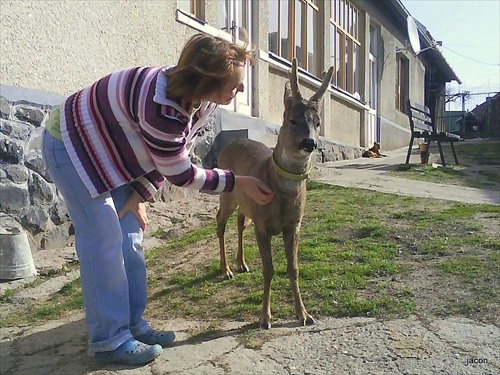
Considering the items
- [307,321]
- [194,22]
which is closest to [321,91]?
[307,321]

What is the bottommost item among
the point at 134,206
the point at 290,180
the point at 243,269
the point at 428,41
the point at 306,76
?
the point at 243,269

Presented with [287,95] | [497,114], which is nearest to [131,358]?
[287,95]

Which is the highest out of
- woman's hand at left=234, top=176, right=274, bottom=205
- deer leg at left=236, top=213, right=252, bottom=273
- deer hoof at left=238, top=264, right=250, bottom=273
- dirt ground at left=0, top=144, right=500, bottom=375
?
woman's hand at left=234, top=176, right=274, bottom=205

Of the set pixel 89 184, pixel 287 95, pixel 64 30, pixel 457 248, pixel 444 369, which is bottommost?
pixel 444 369

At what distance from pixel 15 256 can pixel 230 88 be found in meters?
2.84

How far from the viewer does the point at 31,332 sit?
361cm

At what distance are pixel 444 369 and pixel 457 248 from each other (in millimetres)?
1965

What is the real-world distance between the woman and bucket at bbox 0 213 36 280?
2.04 meters

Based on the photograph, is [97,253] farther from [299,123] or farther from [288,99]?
[288,99]

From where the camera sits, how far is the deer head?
10.9ft

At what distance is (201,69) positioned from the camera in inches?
105

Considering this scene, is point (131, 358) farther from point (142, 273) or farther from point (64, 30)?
point (64, 30)

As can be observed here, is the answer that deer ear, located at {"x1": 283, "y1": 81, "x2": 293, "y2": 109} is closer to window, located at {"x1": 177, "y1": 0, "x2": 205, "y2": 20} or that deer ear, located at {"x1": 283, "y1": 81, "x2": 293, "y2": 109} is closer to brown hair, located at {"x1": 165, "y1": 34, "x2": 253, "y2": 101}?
brown hair, located at {"x1": 165, "y1": 34, "x2": 253, "y2": 101}

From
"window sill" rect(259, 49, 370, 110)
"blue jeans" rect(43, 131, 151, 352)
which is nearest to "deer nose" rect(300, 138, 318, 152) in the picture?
"blue jeans" rect(43, 131, 151, 352)
